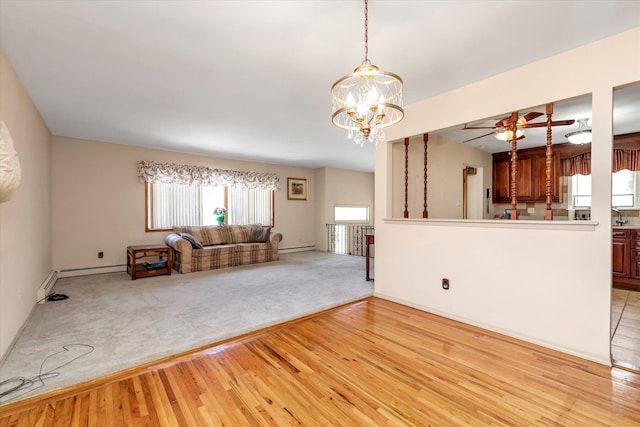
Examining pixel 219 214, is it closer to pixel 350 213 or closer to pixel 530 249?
pixel 350 213

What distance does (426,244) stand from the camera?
334cm

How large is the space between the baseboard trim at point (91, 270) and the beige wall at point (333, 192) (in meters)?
4.89

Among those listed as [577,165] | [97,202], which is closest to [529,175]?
[577,165]

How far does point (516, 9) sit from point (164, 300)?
4.52 m

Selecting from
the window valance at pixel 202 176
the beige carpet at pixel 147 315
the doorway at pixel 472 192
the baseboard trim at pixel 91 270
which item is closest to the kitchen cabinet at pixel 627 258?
Result: the doorway at pixel 472 192

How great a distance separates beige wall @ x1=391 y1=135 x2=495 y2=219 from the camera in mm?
3930

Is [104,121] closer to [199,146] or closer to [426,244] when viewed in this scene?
[199,146]

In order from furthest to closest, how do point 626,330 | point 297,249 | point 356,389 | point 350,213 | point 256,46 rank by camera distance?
point 350,213 → point 297,249 → point 626,330 → point 256,46 → point 356,389

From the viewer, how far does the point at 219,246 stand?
19.6 ft

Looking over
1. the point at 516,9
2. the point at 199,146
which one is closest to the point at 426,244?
the point at 516,9

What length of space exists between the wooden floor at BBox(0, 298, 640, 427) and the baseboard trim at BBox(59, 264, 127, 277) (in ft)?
13.8

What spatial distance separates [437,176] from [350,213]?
15.5 feet

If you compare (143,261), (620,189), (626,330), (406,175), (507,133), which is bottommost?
(626,330)

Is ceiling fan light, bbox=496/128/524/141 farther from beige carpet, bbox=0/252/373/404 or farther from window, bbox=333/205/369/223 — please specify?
window, bbox=333/205/369/223
